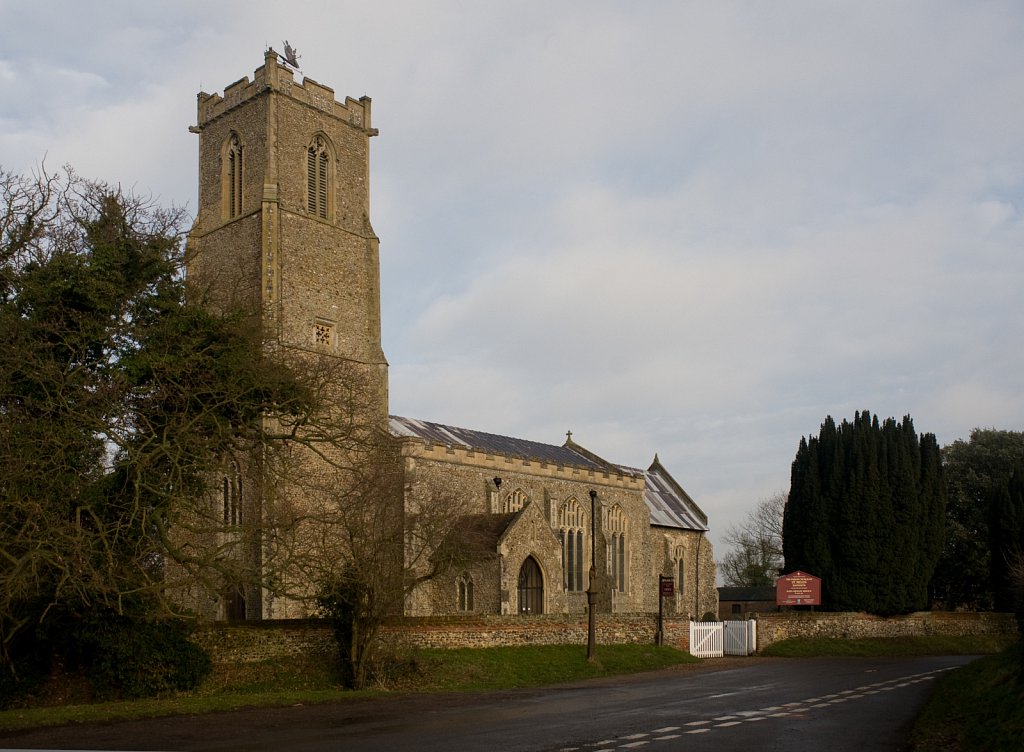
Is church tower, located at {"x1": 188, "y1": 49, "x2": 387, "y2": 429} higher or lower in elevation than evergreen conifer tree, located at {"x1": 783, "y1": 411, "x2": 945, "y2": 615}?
higher

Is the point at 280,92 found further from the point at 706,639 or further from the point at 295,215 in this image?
the point at 706,639

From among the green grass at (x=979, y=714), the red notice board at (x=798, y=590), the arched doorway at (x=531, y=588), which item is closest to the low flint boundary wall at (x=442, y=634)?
the red notice board at (x=798, y=590)

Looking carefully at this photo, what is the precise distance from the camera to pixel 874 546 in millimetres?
37688

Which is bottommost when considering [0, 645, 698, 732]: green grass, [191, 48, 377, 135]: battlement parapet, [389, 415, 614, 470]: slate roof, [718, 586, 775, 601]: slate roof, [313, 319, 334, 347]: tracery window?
[718, 586, 775, 601]: slate roof

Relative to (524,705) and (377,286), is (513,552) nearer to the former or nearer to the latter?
(377,286)

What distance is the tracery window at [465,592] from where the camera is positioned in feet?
111

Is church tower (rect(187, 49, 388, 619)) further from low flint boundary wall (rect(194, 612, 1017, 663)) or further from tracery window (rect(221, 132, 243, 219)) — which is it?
low flint boundary wall (rect(194, 612, 1017, 663))

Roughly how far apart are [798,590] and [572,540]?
9735 millimetres

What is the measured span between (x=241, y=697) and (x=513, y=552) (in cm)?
1639

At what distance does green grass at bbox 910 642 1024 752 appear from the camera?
439 inches

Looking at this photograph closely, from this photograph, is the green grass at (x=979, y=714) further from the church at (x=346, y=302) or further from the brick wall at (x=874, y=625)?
the brick wall at (x=874, y=625)

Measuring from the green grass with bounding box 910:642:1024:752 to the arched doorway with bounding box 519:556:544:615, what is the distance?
1848cm

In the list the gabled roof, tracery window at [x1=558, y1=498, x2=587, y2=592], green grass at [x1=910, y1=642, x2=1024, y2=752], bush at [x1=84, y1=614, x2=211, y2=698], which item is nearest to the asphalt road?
green grass at [x1=910, y1=642, x2=1024, y2=752]

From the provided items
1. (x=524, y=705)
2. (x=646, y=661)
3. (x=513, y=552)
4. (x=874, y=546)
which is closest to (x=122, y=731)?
(x=524, y=705)
